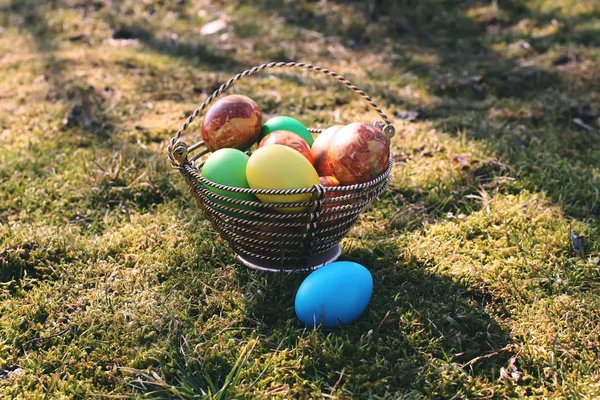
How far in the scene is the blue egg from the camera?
2.39m

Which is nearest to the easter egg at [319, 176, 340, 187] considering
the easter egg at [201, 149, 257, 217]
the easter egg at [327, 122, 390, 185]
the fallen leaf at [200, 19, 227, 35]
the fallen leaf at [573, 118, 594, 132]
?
the easter egg at [327, 122, 390, 185]

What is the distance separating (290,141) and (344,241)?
0.64 meters

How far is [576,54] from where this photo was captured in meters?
5.29

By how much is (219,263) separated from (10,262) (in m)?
1.02

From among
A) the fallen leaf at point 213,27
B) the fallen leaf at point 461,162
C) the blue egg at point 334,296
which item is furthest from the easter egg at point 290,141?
the fallen leaf at point 213,27

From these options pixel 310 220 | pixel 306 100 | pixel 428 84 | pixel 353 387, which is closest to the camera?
pixel 353 387

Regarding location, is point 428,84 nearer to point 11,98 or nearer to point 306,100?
point 306,100

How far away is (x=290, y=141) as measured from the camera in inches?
107

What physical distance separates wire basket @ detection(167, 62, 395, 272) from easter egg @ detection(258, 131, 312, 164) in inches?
10.7

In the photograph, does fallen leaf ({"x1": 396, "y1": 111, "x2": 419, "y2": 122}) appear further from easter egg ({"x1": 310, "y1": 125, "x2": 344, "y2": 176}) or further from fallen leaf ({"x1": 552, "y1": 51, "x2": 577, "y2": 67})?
easter egg ({"x1": 310, "y1": 125, "x2": 344, "y2": 176})

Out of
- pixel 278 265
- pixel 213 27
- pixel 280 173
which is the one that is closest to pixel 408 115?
pixel 278 265

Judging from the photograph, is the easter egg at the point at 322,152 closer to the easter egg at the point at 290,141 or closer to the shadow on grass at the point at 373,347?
the easter egg at the point at 290,141

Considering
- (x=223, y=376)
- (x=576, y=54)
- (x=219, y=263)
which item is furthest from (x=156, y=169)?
(x=576, y=54)

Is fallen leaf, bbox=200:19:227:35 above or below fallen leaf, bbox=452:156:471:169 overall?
above
